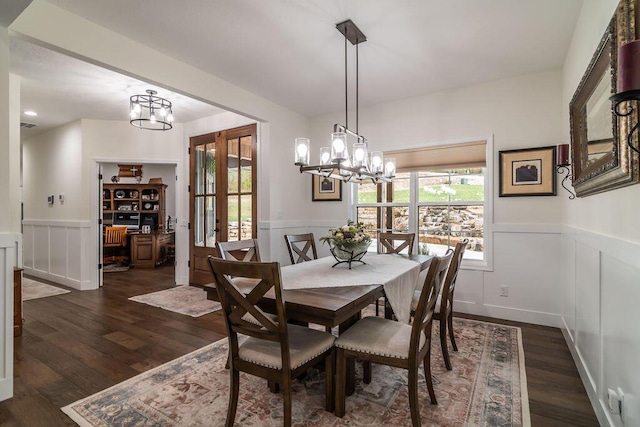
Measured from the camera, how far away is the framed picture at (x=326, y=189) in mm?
4602

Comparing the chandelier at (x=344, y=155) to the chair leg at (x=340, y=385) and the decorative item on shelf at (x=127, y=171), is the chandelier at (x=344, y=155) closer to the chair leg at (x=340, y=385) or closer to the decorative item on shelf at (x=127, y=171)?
the chair leg at (x=340, y=385)

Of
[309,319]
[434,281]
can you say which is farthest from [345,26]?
[309,319]

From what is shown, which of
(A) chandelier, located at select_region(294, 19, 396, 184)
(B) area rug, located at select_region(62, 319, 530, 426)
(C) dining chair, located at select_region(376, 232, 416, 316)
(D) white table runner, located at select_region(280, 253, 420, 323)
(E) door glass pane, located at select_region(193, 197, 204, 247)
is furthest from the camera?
(E) door glass pane, located at select_region(193, 197, 204, 247)

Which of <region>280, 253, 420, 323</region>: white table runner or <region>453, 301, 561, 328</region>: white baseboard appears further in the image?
<region>453, 301, 561, 328</region>: white baseboard

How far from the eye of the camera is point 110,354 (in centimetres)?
269

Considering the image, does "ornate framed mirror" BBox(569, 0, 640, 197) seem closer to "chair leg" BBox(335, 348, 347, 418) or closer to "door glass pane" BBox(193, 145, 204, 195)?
"chair leg" BBox(335, 348, 347, 418)

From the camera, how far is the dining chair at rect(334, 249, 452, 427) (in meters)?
1.68

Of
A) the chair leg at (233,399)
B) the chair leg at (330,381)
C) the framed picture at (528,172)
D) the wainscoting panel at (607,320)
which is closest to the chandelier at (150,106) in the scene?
the chair leg at (233,399)

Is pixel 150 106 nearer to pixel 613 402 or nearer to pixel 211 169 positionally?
pixel 211 169

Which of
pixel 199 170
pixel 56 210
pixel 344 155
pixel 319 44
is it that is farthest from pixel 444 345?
pixel 56 210

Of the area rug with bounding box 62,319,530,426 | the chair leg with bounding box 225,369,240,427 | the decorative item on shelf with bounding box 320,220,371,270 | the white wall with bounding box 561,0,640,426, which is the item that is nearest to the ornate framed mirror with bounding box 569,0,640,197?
the white wall with bounding box 561,0,640,426

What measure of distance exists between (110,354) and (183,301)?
1567 mm

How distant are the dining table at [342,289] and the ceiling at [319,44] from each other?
189cm

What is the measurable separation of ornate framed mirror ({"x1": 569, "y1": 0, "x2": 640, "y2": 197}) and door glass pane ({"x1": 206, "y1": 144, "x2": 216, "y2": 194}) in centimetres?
434
